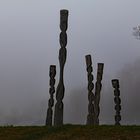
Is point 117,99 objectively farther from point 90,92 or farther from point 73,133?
point 73,133

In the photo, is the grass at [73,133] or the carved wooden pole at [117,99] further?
the carved wooden pole at [117,99]

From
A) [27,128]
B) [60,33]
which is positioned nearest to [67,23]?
[60,33]

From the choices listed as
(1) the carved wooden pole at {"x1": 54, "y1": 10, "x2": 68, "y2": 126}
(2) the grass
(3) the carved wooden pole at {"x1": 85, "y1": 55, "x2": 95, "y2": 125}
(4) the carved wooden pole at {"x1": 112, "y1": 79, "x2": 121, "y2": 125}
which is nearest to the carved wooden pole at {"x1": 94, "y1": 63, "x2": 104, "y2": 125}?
(3) the carved wooden pole at {"x1": 85, "y1": 55, "x2": 95, "y2": 125}

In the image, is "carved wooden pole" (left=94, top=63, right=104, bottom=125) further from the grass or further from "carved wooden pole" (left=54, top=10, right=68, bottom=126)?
the grass

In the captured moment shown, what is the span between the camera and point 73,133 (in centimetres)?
1845

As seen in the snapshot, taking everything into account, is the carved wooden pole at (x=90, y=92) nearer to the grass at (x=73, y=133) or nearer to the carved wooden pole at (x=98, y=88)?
the carved wooden pole at (x=98, y=88)

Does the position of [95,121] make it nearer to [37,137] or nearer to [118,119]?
[118,119]

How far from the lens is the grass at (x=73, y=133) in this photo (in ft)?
58.2

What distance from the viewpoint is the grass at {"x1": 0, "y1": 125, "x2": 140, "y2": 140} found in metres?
17.8

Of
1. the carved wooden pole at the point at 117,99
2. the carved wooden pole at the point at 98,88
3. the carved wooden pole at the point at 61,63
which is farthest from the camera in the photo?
the carved wooden pole at the point at 117,99

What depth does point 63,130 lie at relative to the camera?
1933 cm

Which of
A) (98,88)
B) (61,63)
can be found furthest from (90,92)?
(61,63)

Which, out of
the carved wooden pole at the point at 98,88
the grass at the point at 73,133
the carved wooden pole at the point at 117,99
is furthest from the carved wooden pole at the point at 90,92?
the grass at the point at 73,133

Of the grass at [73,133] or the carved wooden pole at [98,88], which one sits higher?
the carved wooden pole at [98,88]
